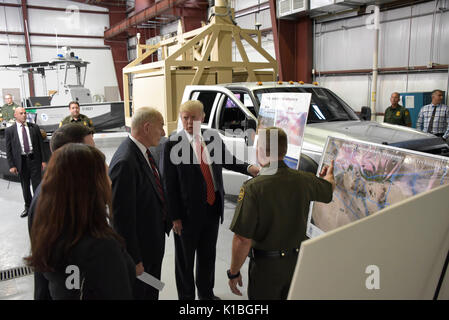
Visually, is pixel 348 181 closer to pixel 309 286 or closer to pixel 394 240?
pixel 394 240

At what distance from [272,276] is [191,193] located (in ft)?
3.50

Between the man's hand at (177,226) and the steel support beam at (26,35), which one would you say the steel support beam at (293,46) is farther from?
the steel support beam at (26,35)

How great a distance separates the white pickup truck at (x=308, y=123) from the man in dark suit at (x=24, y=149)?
→ 2442mm

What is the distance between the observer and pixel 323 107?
5.19 m

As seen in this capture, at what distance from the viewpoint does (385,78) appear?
9.88 meters

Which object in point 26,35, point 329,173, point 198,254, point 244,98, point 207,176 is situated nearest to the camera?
point 329,173

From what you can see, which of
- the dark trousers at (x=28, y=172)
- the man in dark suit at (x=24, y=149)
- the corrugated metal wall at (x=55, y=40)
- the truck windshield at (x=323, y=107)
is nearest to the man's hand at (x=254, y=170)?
the truck windshield at (x=323, y=107)

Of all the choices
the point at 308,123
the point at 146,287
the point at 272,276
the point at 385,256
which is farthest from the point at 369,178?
the point at 308,123

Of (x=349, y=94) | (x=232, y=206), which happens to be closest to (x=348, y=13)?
(x=349, y=94)

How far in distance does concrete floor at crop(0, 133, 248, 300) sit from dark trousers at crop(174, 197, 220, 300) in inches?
12.3

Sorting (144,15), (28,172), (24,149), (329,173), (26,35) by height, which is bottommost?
(28,172)

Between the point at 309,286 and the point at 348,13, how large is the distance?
10.9 meters

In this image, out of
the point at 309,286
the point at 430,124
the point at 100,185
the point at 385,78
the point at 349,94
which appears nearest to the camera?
the point at 309,286

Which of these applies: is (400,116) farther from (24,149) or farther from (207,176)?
(24,149)
